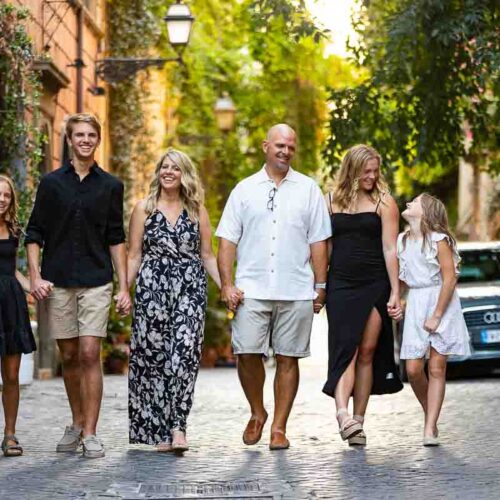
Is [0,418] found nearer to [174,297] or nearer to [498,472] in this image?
[174,297]

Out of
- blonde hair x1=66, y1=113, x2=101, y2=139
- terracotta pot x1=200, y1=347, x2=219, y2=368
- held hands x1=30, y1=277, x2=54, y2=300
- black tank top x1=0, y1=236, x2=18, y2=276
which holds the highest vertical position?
blonde hair x1=66, y1=113, x2=101, y2=139

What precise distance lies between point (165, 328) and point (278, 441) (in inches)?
38.8

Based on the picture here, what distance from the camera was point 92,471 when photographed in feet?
28.1

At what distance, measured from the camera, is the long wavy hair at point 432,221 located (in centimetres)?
1010

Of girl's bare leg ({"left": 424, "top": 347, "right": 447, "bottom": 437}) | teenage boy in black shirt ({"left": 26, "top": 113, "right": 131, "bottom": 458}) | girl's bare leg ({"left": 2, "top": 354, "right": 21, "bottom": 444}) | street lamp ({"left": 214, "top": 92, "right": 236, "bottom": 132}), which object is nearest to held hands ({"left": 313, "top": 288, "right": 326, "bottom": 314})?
girl's bare leg ({"left": 424, "top": 347, "right": 447, "bottom": 437})

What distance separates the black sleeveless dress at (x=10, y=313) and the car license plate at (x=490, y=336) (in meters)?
8.66

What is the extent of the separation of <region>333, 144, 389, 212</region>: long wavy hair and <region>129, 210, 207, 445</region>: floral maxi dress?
0.98 metres

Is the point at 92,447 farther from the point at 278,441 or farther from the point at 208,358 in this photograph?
the point at 208,358

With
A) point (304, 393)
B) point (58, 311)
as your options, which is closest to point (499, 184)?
point (304, 393)

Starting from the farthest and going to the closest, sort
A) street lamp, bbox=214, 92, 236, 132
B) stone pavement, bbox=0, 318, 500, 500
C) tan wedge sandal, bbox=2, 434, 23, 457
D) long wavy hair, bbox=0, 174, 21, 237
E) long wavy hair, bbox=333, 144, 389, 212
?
1. street lamp, bbox=214, 92, 236, 132
2. long wavy hair, bbox=333, 144, 389, 212
3. long wavy hair, bbox=0, 174, 21, 237
4. tan wedge sandal, bbox=2, 434, 23, 457
5. stone pavement, bbox=0, 318, 500, 500

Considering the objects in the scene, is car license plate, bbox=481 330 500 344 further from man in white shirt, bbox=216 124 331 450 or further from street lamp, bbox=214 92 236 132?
street lamp, bbox=214 92 236 132

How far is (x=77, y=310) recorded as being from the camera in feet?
31.0

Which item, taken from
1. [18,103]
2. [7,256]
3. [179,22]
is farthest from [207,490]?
[179,22]

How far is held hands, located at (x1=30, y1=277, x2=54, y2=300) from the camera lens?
9297mm
